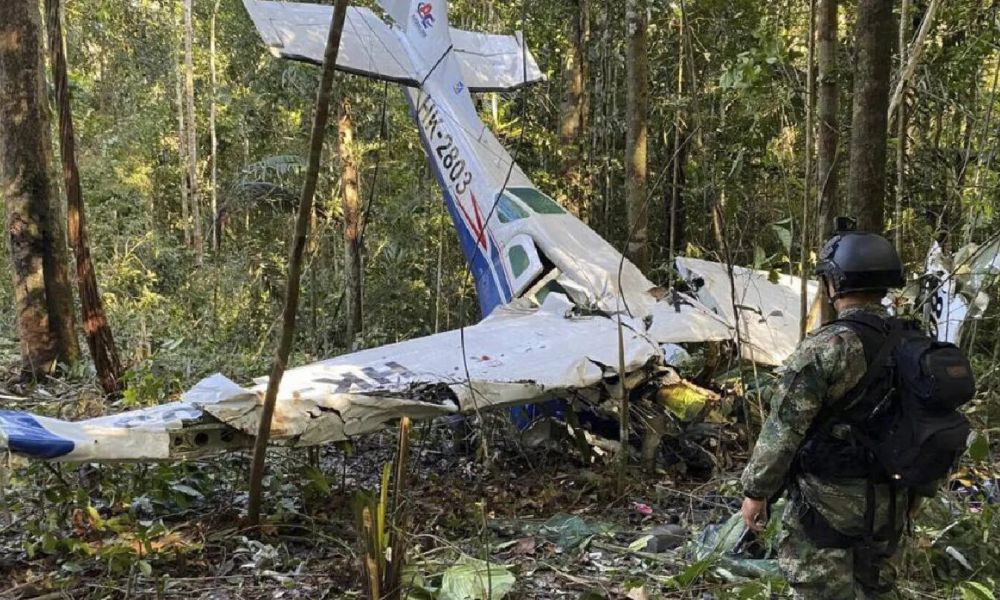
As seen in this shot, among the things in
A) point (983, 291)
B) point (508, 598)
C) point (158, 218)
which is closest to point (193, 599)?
point (508, 598)

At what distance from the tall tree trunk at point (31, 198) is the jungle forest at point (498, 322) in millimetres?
30

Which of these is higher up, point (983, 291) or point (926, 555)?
point (983, 291)

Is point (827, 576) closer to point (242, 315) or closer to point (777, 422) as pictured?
point (777, 422)

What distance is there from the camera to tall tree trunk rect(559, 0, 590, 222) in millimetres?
11516

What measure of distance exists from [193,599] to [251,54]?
14.8 meters

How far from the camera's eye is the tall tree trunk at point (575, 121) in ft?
37.8

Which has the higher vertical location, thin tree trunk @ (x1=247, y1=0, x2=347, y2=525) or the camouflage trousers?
thin tree trunk @ (x1=247, y1=0, x2=347, y2=525)

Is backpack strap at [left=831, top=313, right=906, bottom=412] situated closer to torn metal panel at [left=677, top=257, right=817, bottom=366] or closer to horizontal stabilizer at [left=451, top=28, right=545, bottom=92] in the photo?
torn metal panel at [left=677, top=257, right=817, bottom=366]

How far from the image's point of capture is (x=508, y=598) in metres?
3.42

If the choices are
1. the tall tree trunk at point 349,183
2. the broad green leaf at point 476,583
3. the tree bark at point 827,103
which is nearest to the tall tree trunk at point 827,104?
the tree bark at point 827,103

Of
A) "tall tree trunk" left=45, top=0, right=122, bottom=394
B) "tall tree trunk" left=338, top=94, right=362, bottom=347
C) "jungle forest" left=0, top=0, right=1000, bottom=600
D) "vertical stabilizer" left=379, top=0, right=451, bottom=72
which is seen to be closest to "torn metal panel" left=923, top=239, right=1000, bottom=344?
"jungle forest" left=0, top=0, right=1000, bottom=600

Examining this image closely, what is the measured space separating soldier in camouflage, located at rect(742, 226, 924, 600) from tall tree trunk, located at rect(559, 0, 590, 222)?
29.3 feet

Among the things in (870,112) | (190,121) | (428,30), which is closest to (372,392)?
(870,112)

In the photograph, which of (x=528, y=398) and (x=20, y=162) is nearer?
(x=528, y=398)
